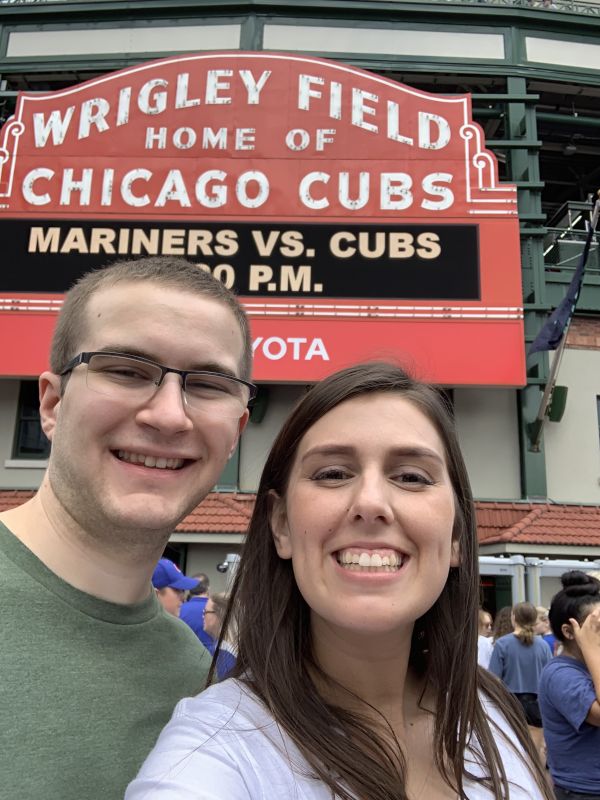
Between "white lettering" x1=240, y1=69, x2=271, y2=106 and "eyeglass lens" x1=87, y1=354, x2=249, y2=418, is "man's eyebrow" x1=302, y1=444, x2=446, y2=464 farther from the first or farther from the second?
"white lettering" x1=240, y1=69, x2=271, y2=106

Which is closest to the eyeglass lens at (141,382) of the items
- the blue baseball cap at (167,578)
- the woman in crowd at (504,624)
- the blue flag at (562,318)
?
the blue baseball cap at (167,578)

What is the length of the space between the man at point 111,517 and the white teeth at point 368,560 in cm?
42

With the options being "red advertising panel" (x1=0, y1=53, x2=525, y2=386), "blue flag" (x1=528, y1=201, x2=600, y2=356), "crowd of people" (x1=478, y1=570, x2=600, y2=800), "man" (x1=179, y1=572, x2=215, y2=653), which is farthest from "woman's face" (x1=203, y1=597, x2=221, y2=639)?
"blue flag" (x1=528, y1=201, x2=600, y2=356)

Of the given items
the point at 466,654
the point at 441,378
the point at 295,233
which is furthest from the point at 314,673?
the point at 295,233

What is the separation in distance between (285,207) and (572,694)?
892 cm

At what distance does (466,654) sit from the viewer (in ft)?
5.41

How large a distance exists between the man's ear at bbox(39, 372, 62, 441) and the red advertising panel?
8623mm

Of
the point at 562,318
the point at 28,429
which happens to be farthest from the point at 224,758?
the point at 28,429

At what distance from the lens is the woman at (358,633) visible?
1.21 m

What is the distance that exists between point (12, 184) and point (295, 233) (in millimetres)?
4864

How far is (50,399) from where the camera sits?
164cm

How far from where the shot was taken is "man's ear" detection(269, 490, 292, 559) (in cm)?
155

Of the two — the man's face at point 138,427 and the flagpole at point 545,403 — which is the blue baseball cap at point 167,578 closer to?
the man's face at point 138,427

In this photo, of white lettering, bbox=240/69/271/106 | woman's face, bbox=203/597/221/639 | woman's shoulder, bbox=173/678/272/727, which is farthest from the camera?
white lettering, bbox=240/69/271/106
